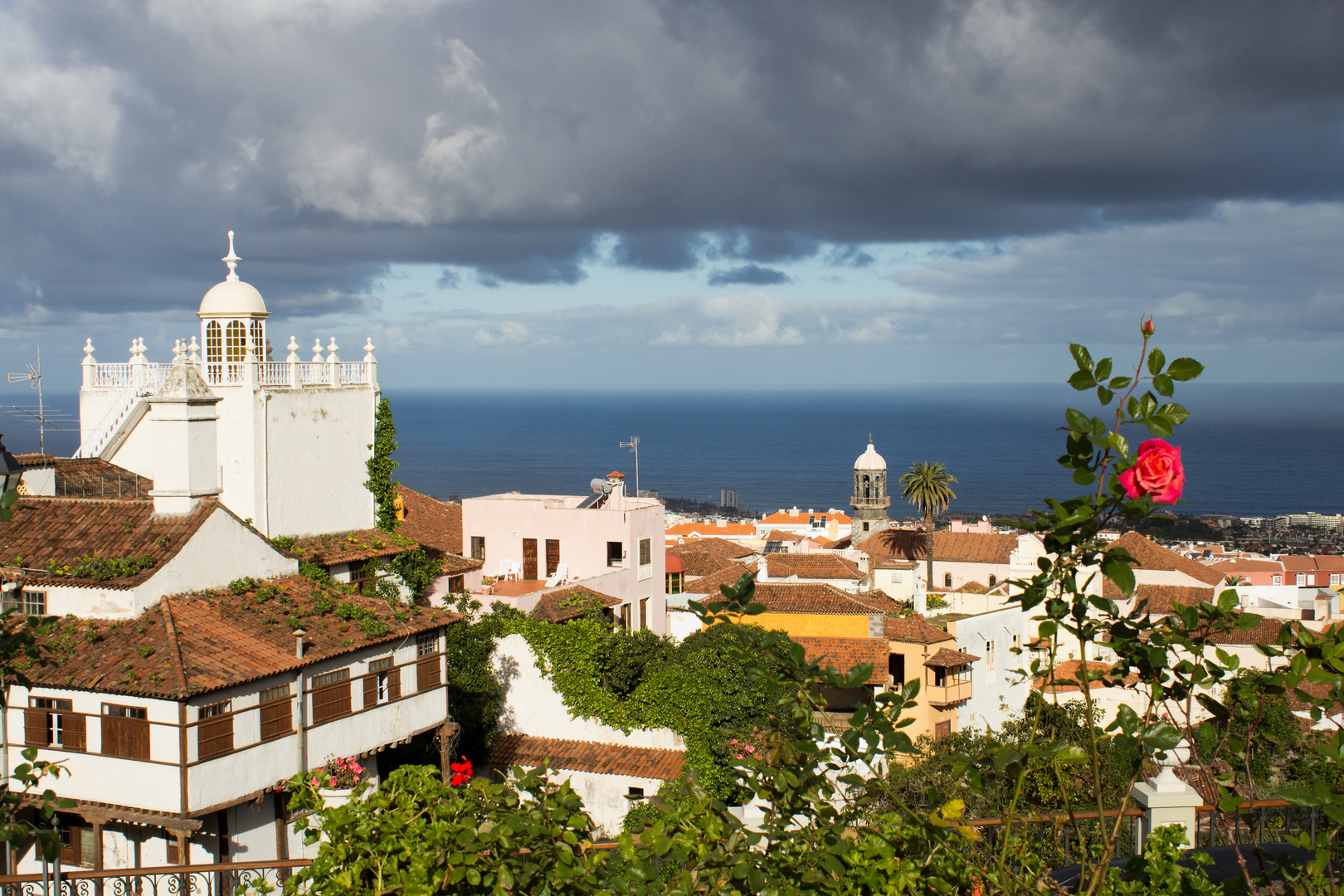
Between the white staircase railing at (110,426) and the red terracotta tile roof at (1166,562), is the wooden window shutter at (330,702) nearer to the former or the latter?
the white staircase railing at (110,426)

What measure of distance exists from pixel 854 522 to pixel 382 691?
63594 mm

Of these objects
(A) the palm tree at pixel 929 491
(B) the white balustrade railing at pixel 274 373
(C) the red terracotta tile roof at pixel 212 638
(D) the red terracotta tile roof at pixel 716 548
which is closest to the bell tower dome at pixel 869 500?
(A) the palm tree at pixel 929 491

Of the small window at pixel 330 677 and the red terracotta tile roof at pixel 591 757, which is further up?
the small window at pixel 330 677

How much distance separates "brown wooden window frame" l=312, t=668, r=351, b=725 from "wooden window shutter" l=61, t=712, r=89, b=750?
3.29 m

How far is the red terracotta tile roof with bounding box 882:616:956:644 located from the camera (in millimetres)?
34688

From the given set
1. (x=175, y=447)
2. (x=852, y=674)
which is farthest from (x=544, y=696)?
(x=852, y=674)

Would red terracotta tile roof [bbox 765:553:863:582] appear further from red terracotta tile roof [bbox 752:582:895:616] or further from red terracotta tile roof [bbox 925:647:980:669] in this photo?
red terracotta tile roof [bbox 925:647:980:669]

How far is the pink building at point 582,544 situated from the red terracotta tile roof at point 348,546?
13.7 feet

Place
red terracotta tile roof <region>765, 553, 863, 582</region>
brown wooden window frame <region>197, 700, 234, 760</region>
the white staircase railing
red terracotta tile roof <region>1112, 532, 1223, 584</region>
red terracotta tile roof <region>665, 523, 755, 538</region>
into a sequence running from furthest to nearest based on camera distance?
red terracotta tile roof <region>665, 523, 755, 538</region> → red terracotta tile roof <region>1112, 532, 1223, 584</region> → red terracotta tile roof <region>765, 553, 863, 582</region> → the white staircase railing → brown wooden window frame <region>197, 700, 234, 760</region>

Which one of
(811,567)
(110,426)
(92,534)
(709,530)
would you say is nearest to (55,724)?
(92,534)

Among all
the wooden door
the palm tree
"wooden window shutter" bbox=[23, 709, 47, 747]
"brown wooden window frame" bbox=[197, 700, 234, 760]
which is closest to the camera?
"brown wooden window frame" bbox=[197, 700, 234, 760]

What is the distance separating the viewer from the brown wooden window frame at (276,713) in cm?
1616

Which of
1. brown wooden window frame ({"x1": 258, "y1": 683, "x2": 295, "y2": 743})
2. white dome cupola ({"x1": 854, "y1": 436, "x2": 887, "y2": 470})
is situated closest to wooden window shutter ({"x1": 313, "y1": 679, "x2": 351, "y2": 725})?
brown wooden window frame ({"x1": 258, "y1": 683, "x2": 295, "y2": 743})

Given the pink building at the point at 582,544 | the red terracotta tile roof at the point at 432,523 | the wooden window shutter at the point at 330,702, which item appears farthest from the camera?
the red terracotta tile roof at the point at 432,523
